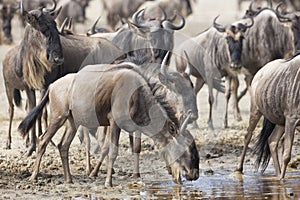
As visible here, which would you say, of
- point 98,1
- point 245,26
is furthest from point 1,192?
point 98,1

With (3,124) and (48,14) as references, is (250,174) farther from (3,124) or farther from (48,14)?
(3,124)

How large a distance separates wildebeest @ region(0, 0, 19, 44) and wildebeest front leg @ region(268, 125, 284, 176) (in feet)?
49.3

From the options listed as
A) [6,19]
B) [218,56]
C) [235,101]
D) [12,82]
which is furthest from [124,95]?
[6,19]

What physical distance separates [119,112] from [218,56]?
→ 5.87 meters

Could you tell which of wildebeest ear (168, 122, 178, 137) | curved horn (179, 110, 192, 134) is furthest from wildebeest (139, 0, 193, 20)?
curved horn (179, 110, 192, 134)

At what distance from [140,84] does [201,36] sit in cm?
633

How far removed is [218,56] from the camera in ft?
45.1

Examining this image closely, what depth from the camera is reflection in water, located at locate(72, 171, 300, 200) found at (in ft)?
25.3

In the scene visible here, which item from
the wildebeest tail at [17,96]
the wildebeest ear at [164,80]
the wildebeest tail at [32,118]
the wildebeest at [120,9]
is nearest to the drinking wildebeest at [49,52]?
the wildebeest tail at [17,96]

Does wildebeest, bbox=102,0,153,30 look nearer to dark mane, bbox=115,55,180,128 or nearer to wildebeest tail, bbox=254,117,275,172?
wildebeest tail, bbox=254,117,275,172

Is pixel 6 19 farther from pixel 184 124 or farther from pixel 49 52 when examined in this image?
pixel 184 124

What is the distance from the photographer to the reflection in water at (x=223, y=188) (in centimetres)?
770

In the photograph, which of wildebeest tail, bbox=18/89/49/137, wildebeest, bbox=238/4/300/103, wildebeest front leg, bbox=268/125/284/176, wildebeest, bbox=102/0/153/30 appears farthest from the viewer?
wildebeest, bbox=102/0/153/30

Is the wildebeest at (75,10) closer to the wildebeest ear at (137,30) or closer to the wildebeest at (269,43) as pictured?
the wildebeest at (269,43)
